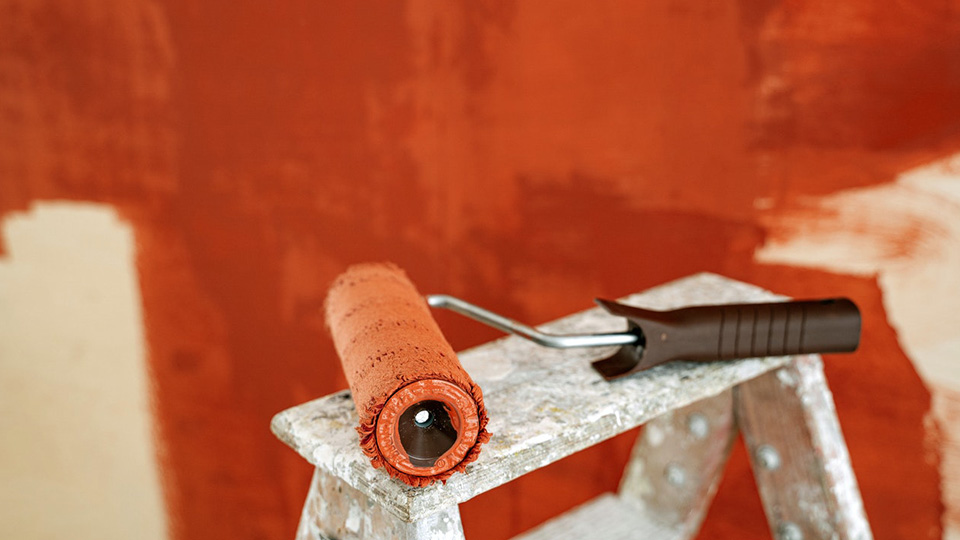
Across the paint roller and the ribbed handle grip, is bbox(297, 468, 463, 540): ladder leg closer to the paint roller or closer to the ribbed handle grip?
the paint roller

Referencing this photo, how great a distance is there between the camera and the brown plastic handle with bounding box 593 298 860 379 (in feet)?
2.73

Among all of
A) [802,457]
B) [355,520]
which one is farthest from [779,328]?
[355,520]

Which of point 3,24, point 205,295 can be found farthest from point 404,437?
point 3,24

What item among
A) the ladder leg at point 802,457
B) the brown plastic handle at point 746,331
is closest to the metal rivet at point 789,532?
the ladder leg at point 802,457

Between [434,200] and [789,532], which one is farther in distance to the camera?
[434,200]

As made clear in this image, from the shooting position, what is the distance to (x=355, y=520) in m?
0.74

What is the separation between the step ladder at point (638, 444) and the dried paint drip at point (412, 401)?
0.04m

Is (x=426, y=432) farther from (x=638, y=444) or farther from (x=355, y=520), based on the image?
(x=638, y=444)

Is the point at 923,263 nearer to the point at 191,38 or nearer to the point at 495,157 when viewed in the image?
the point at 495,157

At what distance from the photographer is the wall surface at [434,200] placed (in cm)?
112

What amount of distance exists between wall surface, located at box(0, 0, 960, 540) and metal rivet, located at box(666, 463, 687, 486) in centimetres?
26

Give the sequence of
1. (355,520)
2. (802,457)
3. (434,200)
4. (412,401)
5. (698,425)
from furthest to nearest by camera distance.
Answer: (434,200) < (698,425) < (802,457) < (355,520) < (412,401)

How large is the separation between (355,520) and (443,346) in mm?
185

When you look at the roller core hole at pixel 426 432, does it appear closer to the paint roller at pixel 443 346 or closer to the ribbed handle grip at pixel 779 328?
the paint roller at pixel 443 346
